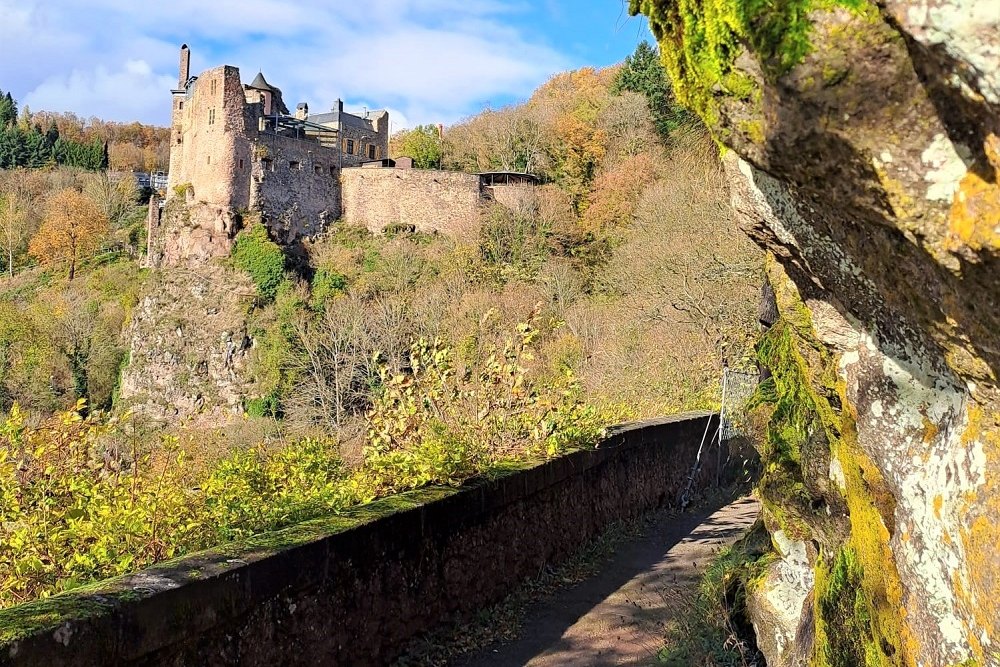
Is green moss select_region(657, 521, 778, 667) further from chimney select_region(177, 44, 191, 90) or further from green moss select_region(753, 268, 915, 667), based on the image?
chimney select_region(177, 44, 191, 90)

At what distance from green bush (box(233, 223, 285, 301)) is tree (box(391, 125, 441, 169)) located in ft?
60.8

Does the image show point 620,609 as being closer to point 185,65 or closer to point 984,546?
point 984,546

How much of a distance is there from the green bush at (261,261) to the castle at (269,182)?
0.93 meters

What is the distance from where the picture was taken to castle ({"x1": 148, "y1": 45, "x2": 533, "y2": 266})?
138 ft

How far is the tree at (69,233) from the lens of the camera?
5297 centimetres

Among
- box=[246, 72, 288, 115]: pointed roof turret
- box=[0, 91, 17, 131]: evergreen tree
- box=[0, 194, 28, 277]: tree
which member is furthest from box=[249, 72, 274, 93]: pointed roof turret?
box=[0, 91, 17, 131]: evergreen tree

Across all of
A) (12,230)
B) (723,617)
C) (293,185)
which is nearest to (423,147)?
(293,185)

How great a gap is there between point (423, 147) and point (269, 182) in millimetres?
16716

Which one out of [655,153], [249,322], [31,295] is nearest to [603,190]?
[655,153]

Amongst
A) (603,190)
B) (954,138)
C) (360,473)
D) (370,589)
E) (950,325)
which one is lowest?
(370,589)

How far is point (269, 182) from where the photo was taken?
44.0 metres

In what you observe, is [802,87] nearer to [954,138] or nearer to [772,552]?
[954,138]

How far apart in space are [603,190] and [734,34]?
39.0 m

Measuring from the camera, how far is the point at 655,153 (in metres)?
38.6
